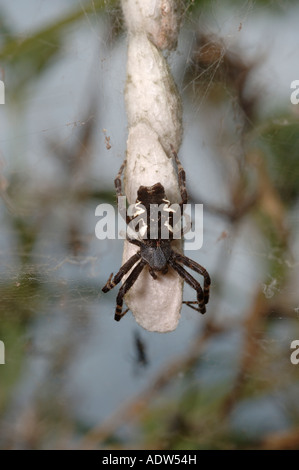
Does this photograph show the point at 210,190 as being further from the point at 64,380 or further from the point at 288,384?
the point at 64,380

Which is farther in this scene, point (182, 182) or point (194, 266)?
point (194, 266)

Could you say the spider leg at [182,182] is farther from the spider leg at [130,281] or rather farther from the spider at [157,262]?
the spider leg at [130,281]

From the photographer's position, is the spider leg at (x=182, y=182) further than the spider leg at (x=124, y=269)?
No

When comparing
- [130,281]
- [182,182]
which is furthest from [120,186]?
[130,281]

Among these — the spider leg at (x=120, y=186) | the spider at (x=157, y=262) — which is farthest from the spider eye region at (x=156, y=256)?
the spider leg at (x=120, y=186)

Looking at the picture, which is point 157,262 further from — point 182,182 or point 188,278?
point 182,182

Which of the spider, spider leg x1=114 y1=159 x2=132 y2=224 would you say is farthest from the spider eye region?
spider leg x1=114 y1=159 x2=132 y2=224

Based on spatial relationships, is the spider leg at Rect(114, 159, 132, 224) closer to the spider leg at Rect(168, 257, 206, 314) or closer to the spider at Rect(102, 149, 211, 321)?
the spider at Rect(102, 149, 211, 321)
